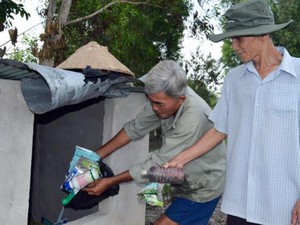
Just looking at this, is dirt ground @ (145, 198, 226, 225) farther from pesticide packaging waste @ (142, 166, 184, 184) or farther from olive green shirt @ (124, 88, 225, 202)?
pesticide packaging waste @ (142, 166, 184, 184)

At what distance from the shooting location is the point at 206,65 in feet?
56.4

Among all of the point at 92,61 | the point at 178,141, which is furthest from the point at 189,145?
the point at 92,61

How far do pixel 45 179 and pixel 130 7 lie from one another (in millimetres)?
7236

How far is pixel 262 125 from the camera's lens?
2.86 metres

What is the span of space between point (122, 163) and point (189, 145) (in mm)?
1848

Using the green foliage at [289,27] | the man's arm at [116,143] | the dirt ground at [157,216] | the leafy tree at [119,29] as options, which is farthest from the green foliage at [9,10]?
the green foliage at [289,27]

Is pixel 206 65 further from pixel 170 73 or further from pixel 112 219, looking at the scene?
pixel 170 73

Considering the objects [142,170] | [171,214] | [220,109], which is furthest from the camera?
[171,214]

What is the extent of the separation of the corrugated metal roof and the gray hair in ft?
2.40

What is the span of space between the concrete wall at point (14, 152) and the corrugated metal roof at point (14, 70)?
0.25ft

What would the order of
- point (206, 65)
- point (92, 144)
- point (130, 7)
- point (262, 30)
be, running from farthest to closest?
point (206, 65) → point (130, 7) → point (92, 144) → point (262, 30)

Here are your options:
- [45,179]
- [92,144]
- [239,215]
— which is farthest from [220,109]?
[45,179]

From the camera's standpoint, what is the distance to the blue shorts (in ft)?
13.1

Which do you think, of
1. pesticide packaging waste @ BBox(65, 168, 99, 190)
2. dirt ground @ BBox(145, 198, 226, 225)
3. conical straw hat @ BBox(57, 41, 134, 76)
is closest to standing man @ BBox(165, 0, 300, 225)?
pesticide packaging waste @ BBox(65, 168, 99, 190)
